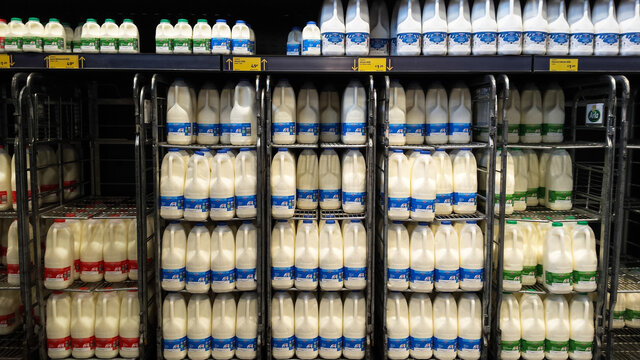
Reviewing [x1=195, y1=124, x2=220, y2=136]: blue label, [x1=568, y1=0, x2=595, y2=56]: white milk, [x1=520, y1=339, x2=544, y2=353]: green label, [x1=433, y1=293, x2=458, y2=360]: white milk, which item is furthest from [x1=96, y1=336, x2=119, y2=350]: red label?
[x1=568, y1=0, x2=595, y2=56]: white milk

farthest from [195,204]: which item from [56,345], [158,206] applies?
[56,345]

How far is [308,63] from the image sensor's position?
2.84 meters

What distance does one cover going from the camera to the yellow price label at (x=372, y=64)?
2.84 metres

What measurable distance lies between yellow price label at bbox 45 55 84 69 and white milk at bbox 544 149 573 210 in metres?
3.11

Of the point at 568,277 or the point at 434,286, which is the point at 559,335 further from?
the point at 434,286

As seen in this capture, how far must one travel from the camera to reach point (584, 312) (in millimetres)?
3084

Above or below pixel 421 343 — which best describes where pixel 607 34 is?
above

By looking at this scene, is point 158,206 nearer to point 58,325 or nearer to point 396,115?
point 58,325

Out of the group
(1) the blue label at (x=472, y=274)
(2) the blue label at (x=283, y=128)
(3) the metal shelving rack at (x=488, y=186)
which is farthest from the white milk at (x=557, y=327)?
(2) the blue label at (x=283, y=128)

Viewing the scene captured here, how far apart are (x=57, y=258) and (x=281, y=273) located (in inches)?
56.0

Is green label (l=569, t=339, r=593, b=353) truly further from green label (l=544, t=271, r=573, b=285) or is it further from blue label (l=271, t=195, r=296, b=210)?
blue label (l=271, t=195, r=296, b=210)

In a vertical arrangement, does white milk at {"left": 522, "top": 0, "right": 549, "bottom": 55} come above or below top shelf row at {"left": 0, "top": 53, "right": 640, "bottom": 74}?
above

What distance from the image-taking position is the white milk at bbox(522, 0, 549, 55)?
290 cm

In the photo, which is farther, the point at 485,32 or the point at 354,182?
the point at 354,182
